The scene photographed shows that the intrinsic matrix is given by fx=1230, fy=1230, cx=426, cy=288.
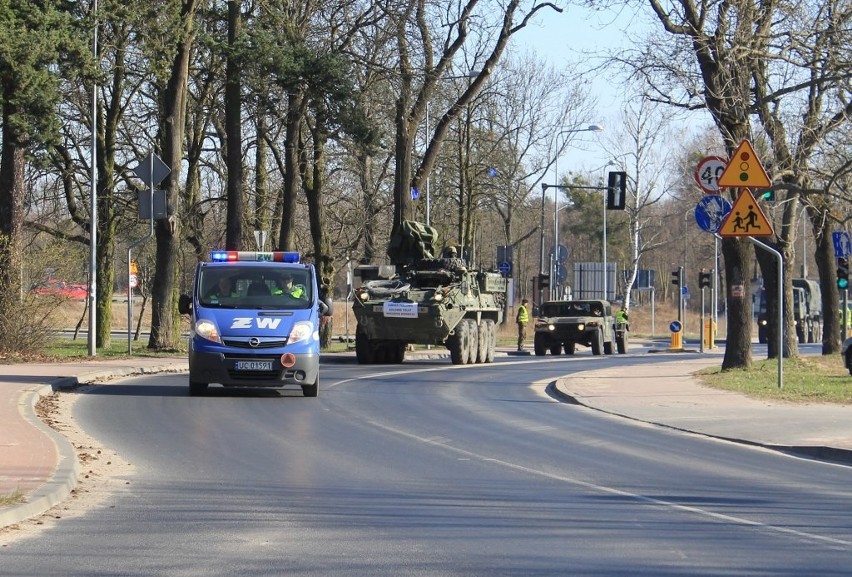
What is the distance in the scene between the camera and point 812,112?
2447 cm

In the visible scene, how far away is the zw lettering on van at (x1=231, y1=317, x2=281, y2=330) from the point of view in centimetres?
1831

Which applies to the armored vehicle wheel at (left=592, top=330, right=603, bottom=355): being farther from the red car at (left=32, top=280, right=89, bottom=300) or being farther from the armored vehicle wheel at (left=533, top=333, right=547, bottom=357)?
the red car at (left=32, top=280, right=89, bottom=300)

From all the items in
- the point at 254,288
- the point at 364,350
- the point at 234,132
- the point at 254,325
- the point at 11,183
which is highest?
the point at 234,132

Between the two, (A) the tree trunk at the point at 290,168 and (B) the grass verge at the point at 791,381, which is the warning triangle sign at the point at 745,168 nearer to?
(B) the grass verge at the point at 791,381

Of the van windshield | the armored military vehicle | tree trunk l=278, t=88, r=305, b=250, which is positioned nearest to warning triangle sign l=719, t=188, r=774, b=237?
the van windshield

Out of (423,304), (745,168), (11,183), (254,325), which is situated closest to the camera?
(254,325)

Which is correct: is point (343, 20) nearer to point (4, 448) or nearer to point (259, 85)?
point (259, 85)

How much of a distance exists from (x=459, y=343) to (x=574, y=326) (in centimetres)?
1184

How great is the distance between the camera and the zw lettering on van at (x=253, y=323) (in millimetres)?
18312

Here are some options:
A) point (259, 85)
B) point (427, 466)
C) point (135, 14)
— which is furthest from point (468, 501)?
point (259, 85)

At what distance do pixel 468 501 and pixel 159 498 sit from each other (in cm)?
248

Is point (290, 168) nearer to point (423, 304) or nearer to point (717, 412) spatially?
point (423, 304)

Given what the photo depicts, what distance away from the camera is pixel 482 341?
106 feet

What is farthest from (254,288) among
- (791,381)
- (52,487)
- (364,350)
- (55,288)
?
(364,350)
